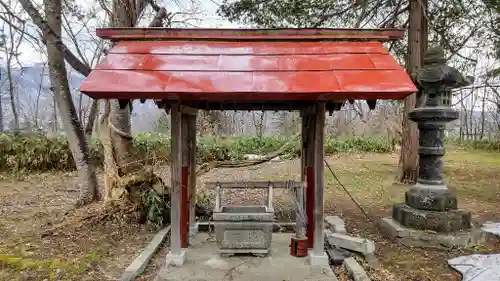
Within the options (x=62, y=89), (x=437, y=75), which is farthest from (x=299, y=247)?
(x=62, y=89)

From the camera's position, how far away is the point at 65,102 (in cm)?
630

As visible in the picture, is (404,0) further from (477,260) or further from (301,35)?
(477,260)

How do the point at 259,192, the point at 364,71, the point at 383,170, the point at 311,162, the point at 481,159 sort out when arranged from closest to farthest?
the point at 364,71
the point at 311,162
the point at 259,192
the point at 383,170
the point at 481,159

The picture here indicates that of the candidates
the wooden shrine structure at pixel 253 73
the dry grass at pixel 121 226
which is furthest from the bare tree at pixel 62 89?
the wooden shrine structure at pixel 253 73

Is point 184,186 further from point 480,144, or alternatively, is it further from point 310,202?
point 480,144

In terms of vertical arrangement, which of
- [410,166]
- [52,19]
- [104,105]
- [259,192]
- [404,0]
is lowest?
[259,192]

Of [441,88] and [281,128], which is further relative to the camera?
[281,128]

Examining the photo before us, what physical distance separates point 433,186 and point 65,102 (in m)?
5.56

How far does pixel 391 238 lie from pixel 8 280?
4.44 metres

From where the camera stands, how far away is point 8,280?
376 centimetres

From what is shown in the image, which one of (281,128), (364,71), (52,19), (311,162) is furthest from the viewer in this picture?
(281,128)

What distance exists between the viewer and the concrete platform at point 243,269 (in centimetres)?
400

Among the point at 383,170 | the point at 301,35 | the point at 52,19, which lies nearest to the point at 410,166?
the point at 383,170

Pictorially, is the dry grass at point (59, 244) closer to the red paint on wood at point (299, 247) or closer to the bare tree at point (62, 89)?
the bare tree at point (62, 89)
